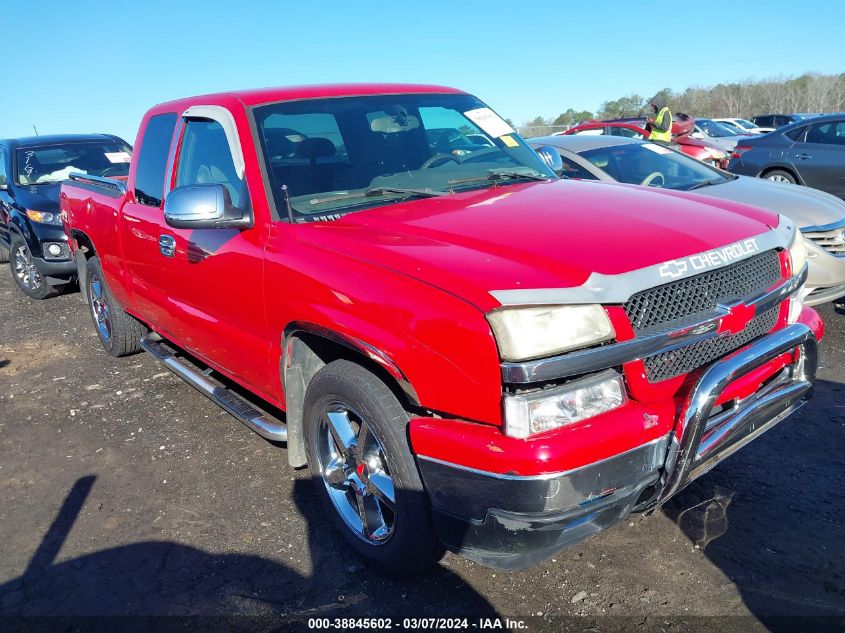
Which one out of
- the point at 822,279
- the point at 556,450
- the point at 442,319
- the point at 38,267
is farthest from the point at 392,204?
the point at 38,267

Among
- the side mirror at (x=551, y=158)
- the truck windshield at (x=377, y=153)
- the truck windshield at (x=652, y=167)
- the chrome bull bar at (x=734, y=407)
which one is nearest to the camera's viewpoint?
the chrome bull bar at (x=734, y=407)

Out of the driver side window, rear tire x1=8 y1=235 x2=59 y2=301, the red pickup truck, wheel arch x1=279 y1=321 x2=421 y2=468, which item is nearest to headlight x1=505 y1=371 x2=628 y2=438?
the red pickup truck

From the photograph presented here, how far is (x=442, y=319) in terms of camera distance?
7.51 feet

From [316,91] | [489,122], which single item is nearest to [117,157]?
[316,91]

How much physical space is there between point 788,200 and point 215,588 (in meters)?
5.39

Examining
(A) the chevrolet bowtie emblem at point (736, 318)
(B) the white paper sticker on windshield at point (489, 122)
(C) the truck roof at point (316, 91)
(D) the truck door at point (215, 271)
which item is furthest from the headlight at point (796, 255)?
(D) the truck door at point (215, 271)

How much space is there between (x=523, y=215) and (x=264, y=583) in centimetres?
188

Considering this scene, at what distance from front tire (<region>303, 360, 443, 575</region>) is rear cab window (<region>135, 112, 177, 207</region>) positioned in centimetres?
205

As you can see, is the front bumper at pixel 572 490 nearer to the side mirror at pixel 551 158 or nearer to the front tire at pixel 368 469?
the front tire at pixel 368 469

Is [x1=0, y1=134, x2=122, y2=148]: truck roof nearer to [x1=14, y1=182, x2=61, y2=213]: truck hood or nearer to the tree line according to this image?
[x1=14, y1=182, x2=61, y2=213]: truck hood

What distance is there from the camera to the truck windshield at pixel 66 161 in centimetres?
885

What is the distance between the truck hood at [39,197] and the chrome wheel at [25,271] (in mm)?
609

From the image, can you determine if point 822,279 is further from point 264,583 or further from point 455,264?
point 264,583

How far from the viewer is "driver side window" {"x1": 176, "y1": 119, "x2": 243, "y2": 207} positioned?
3508 mm
